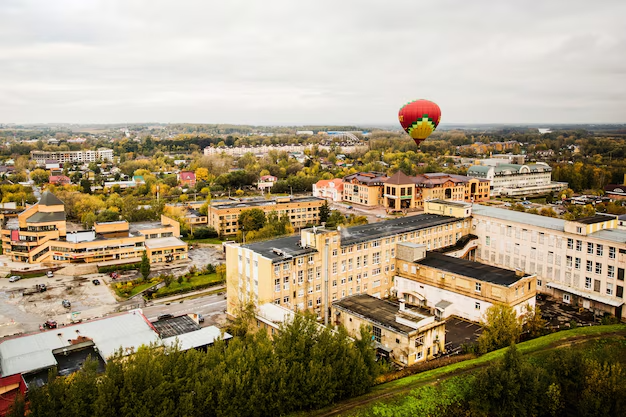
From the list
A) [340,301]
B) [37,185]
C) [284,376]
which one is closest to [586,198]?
[340,301]

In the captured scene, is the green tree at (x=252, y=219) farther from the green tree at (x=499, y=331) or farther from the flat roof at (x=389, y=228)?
the green tree at (x=499, y=331)

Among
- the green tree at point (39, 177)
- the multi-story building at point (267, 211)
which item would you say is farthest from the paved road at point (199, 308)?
the green tree at point (39, 177)

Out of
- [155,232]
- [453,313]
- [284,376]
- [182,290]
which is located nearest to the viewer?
[284,376]

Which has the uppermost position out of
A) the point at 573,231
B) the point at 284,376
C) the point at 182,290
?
the point at 573,231

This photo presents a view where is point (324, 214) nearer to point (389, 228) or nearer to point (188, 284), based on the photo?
point (389, 228)

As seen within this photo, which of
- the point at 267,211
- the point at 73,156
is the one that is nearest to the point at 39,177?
the point at 73,156

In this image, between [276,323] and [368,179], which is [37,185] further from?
[276,323]

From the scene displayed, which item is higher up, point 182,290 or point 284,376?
point 284,376

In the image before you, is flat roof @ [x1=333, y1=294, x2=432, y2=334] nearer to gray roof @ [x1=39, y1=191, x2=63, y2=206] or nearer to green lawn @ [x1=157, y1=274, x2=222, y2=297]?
green lawn @ [x1=157, y1=274, x2=222, y2=297]
